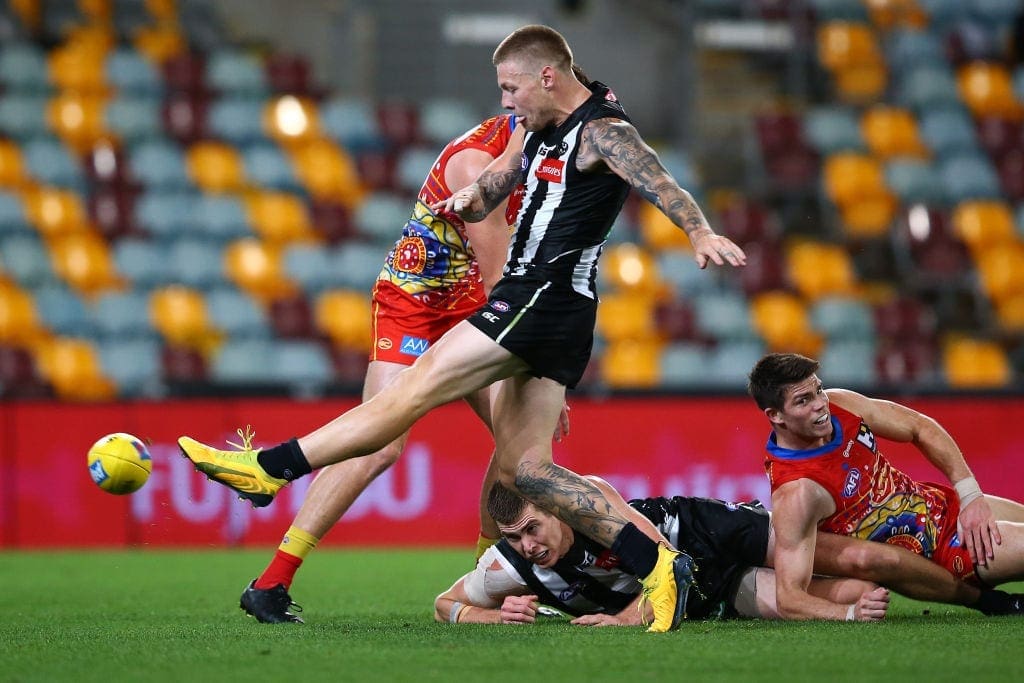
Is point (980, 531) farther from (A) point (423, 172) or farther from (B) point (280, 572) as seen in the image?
(A) point (423, 172)

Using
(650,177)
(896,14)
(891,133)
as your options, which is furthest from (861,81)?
(650,177)

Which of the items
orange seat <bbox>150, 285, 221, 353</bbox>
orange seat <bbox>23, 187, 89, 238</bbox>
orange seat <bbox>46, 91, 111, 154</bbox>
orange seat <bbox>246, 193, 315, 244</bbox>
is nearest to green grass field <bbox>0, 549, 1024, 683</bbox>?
Answer: orange seat <bbox>150, 285, 221, 353</bbox>

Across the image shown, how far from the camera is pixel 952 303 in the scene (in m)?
14.6

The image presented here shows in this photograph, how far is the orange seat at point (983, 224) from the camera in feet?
48.3

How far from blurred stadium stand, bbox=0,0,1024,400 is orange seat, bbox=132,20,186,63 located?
4 centimetres

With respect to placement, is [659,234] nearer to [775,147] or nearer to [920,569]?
[775,147]

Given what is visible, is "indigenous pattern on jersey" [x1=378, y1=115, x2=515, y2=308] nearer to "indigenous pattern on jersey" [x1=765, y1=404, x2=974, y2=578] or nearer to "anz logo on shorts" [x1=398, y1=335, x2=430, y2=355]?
"anz logo on shorts" [x1=398, y1=335, x2=430, y2=355]

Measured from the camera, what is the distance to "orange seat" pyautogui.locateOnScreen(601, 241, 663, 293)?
1402cm

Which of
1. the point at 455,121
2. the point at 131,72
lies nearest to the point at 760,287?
the point at 455,121

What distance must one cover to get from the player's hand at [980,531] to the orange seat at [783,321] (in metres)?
7.89

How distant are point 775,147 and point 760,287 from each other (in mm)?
2037

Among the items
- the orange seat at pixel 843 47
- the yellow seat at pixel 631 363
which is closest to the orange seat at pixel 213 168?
the yellow seat at pixel 631 363

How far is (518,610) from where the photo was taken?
5668 millimetres

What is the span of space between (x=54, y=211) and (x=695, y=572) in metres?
9.55
